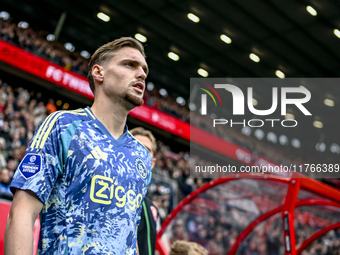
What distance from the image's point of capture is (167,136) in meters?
16.3

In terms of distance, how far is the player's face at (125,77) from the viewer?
5.33ft

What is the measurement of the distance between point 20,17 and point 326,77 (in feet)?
49.2

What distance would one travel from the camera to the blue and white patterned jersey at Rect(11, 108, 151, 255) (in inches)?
50.5

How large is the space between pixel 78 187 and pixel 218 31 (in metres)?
14.1

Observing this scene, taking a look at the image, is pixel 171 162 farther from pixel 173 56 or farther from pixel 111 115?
pixel 111 115

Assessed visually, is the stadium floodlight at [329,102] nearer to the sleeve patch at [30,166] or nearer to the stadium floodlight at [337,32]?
the stadium floodlight at [337,32]

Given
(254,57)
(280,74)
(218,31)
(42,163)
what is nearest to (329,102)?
(280,74)

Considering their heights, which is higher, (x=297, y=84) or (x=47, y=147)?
(x=297, y=84)

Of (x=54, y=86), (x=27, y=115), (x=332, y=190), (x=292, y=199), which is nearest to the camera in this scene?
(x=292, y=199)

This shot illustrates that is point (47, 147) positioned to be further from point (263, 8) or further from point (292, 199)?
point (263, 8)

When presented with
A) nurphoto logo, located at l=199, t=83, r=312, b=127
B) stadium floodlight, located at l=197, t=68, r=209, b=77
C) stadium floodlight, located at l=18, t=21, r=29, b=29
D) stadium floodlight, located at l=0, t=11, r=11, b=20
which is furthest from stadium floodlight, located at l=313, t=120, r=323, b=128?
stadium floodlight, located at l=0, t=11, r=11, b=20

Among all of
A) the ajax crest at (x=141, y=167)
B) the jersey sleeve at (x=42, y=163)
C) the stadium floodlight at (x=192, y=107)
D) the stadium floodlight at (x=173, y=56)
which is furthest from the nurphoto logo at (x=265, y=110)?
the jersey sleeve at (x=42, y=163)

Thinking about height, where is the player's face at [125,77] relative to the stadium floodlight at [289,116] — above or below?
below

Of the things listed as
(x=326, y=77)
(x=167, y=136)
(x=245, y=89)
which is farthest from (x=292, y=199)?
(x=245, y=89)
